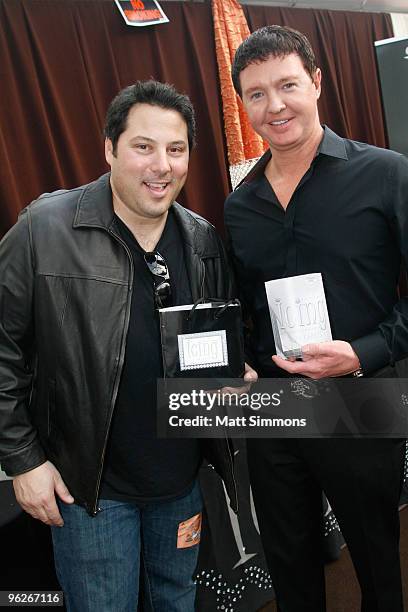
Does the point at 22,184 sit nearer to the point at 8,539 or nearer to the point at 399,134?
the point at 8,539

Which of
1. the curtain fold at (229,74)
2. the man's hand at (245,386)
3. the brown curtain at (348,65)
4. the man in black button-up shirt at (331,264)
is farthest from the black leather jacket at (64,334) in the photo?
the brown curtain at (348,65)

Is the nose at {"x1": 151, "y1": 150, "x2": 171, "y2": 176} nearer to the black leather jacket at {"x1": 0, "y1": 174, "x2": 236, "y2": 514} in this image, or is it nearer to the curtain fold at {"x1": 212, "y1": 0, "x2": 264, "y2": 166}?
the black leather jacket at {"x1": 0, "y1": 174, "x2": 236, "y2": 514}

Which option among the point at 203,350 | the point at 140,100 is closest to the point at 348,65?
the point at 140,100

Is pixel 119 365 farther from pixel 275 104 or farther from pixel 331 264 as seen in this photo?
pixel 275 104

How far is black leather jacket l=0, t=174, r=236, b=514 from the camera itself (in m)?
1.16

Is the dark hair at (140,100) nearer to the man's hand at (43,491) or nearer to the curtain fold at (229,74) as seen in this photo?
the man's hand at (43,491)

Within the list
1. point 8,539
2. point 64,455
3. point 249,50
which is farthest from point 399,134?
point 8,539

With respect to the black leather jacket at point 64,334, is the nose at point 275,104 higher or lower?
higher

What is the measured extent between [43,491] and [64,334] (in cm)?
38

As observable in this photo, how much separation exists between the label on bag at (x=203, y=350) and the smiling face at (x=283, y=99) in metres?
0.61

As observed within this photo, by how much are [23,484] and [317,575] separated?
949 millimetres

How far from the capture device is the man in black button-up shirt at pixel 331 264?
4.45 feet

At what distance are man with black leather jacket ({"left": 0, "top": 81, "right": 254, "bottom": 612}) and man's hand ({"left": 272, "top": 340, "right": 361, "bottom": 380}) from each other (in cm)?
33

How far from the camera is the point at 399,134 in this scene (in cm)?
290
